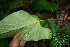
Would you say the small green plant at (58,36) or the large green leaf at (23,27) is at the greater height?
the large green leaf at (23,27)

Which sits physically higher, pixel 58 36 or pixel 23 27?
pixel 23 27

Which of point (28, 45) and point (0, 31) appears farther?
point (28, 45)

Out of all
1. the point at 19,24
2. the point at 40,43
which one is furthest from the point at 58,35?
the point at 19,24

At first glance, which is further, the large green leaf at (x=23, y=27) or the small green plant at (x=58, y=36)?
the small green plant at (x=58, y=36)

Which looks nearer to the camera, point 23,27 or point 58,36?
point 23,27

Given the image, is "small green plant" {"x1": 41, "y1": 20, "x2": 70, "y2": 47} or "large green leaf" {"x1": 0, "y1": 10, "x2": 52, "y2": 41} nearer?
"large green leaf" {"x1": 0, "y1": 10, "x2": 52, "y2": 41}

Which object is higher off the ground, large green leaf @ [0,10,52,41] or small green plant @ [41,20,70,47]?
large green leaf @ [0,10,52,41]

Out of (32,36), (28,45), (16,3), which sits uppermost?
(16,3)

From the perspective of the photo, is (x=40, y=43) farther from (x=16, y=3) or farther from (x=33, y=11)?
(x=16, y=3)
